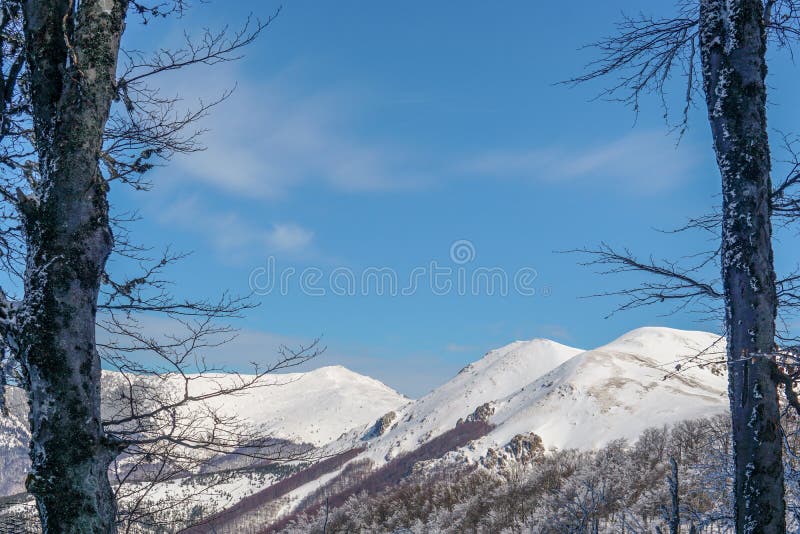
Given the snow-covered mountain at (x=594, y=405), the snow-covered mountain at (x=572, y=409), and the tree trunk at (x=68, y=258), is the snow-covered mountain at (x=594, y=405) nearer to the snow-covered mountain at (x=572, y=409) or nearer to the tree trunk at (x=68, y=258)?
the snow-covered mountain at (x=572, y=409)

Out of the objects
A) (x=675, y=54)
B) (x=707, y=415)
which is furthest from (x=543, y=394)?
(x=675, y=54)

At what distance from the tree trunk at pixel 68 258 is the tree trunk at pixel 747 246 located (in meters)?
4.87

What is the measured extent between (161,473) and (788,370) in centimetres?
609

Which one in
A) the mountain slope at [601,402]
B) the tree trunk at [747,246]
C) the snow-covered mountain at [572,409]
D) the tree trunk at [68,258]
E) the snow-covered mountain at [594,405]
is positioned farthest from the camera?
the snow-covered mountain at [572,409]

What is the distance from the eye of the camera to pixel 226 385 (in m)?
5.75

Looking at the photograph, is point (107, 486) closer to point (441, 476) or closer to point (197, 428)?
point (197, 428)

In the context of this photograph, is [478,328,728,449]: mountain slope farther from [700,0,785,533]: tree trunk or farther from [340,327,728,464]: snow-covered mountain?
[700,0,785,533]: tree trunk

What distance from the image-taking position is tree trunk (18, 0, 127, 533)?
3.65 metres

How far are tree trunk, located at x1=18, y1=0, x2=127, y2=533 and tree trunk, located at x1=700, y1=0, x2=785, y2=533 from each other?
16.0 feet

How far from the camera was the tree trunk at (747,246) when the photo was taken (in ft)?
15.1

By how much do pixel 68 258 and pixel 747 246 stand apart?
18.2 feet

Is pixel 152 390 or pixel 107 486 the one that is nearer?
pixel 107 486

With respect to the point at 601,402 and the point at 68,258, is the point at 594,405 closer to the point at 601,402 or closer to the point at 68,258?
the point at 601,402

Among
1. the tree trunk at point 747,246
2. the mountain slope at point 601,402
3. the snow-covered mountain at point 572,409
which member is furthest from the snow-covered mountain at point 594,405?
the tree trunk at point 747,246
